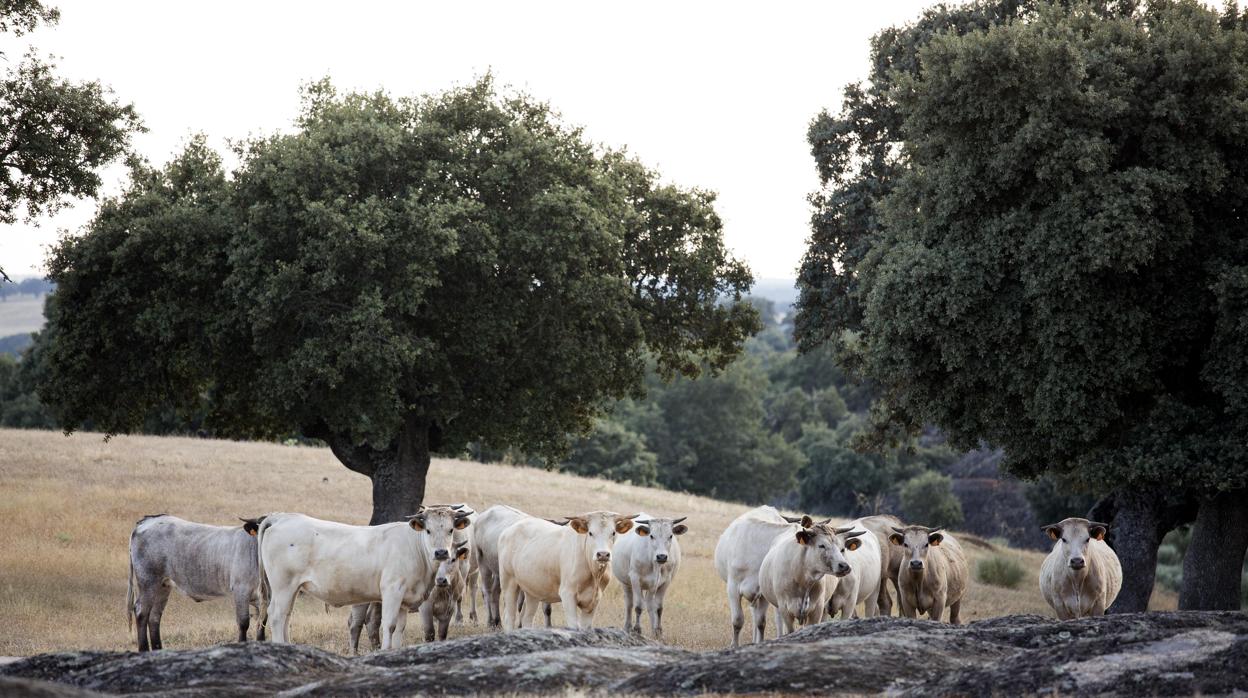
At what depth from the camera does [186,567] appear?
1884 cm

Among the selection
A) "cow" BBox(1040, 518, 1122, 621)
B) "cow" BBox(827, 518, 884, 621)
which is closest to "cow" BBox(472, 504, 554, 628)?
"cow" BBox(827, 518, 884, 621)

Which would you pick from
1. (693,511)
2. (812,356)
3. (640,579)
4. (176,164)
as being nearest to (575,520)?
(640,579)

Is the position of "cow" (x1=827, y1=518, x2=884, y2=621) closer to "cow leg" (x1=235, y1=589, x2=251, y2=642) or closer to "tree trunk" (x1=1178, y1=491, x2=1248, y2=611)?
"tree trunk" (x1=1178, y1=491, x2=1248, y2=611)

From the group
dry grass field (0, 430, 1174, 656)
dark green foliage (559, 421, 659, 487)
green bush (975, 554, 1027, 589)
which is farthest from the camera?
dark green foliage (559, 421, 659, 487)

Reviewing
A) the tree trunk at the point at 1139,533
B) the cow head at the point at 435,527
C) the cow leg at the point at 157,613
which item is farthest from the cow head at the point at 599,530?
the tree trunk at the point at 1139,533

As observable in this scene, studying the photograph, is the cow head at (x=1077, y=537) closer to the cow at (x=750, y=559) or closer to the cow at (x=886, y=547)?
the cow at (x=886, y=547)

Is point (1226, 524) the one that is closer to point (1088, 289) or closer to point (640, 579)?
point (1088, 289)

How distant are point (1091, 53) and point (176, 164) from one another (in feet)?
64.8

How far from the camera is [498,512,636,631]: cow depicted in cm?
1827

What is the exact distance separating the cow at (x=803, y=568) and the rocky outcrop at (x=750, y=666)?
5.56m

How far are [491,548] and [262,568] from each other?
14.8 ft

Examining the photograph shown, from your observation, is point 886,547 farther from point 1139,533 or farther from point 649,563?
point 1139,533

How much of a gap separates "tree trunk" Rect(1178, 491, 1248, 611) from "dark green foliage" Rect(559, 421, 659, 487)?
59.9 meters

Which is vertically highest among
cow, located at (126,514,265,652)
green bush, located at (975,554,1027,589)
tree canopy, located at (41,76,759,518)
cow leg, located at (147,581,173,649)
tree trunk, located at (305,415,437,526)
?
tree canopy, located at (41,76,759,518)
